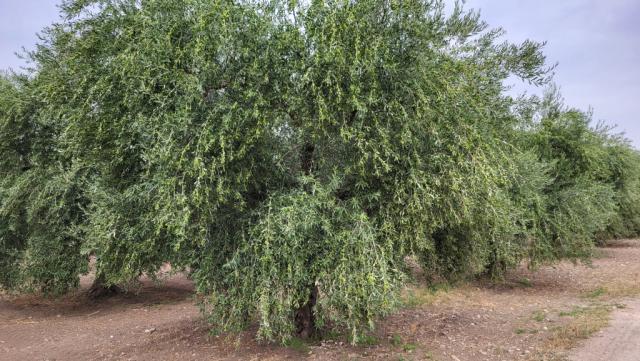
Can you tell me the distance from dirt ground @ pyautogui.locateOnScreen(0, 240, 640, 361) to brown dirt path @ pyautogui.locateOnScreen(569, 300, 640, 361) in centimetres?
22

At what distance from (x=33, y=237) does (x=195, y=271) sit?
24.5 feet

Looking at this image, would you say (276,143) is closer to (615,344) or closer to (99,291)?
(615,344)

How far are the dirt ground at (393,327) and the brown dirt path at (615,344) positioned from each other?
0.22 meters

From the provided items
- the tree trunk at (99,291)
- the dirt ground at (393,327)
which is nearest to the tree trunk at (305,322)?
the dirt ground at (393,327)

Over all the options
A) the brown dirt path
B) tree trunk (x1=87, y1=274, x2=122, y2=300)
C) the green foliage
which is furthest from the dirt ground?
the green foliage

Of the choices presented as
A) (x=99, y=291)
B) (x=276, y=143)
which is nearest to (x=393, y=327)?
(x=276, y=143)

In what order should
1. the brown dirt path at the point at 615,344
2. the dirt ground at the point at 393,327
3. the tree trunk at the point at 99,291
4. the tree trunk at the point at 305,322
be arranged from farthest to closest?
the tree trunk at the point at 99,291
the tree trunk at the point at 305,322
the dirt ground at the point at 393,327
the brown dirt path at the point at 615,344

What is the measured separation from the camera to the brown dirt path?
7.96m

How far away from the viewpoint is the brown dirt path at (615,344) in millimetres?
7957

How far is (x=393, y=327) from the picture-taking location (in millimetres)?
10688

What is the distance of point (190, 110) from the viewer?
6.92 meters

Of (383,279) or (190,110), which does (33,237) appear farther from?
(383,279)

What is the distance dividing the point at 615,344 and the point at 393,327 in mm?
4237

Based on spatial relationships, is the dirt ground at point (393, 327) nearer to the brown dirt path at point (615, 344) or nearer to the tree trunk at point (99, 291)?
the brown dirt path at point (615, 344)
